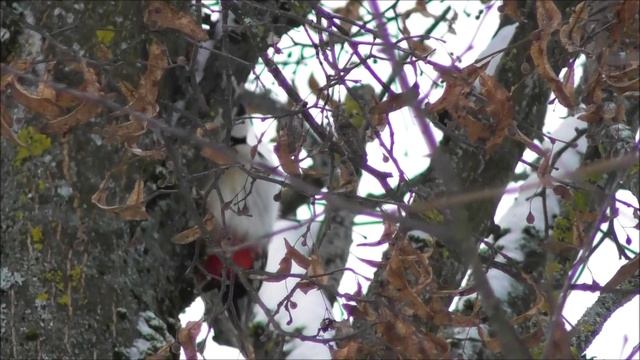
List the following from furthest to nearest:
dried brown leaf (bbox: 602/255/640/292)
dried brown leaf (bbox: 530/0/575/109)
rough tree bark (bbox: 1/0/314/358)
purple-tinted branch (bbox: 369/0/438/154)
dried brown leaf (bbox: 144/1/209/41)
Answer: rough tree bark (bbox: 1/0/314/358) → dried brown leaf (bbox: 144/1/209/41) → dried brown leaf (bbox: 530/0/575/109) → dried brown leaf (bbox: 602/255/640/292) → purple-tinted branch (bbox: 369/0/438/154)

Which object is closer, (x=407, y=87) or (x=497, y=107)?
(x=407, y=87)

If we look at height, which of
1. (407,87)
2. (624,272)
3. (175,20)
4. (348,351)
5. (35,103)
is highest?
(175,20)

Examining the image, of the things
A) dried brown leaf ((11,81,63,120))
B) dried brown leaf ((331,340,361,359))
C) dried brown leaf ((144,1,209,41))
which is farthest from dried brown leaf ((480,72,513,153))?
dried brown leaf ((11,81,63,120))

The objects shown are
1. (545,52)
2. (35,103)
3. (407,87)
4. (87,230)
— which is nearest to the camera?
(407,87)

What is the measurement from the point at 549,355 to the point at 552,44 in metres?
1.85

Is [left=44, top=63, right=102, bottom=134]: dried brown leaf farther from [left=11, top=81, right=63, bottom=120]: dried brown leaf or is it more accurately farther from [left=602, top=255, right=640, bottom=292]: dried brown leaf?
[left=602, top=255, right=640, bottom=292]: dried brown leaf

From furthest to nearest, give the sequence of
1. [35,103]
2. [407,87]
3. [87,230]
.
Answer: [87,230], [35,103], [407,87]

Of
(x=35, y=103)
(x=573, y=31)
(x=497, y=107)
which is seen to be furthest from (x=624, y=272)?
(x=35, y=103)

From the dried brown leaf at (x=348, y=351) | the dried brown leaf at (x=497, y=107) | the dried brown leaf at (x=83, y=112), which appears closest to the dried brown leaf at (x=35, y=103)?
the dried brown leaf at (x=83, y=112)

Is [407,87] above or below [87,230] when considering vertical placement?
below

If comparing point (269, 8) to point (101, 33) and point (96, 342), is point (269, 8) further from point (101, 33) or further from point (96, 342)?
point (96, 342)

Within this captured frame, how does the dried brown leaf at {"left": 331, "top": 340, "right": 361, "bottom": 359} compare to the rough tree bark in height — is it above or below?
below

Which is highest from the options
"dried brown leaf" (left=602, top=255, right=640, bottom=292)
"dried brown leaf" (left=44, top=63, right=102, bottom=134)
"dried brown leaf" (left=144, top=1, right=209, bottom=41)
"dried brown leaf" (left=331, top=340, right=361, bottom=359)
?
"dried brown leaf" (left=144, top=1, right=209, bottom=41)

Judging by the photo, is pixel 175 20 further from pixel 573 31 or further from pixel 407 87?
pixel 407 87
